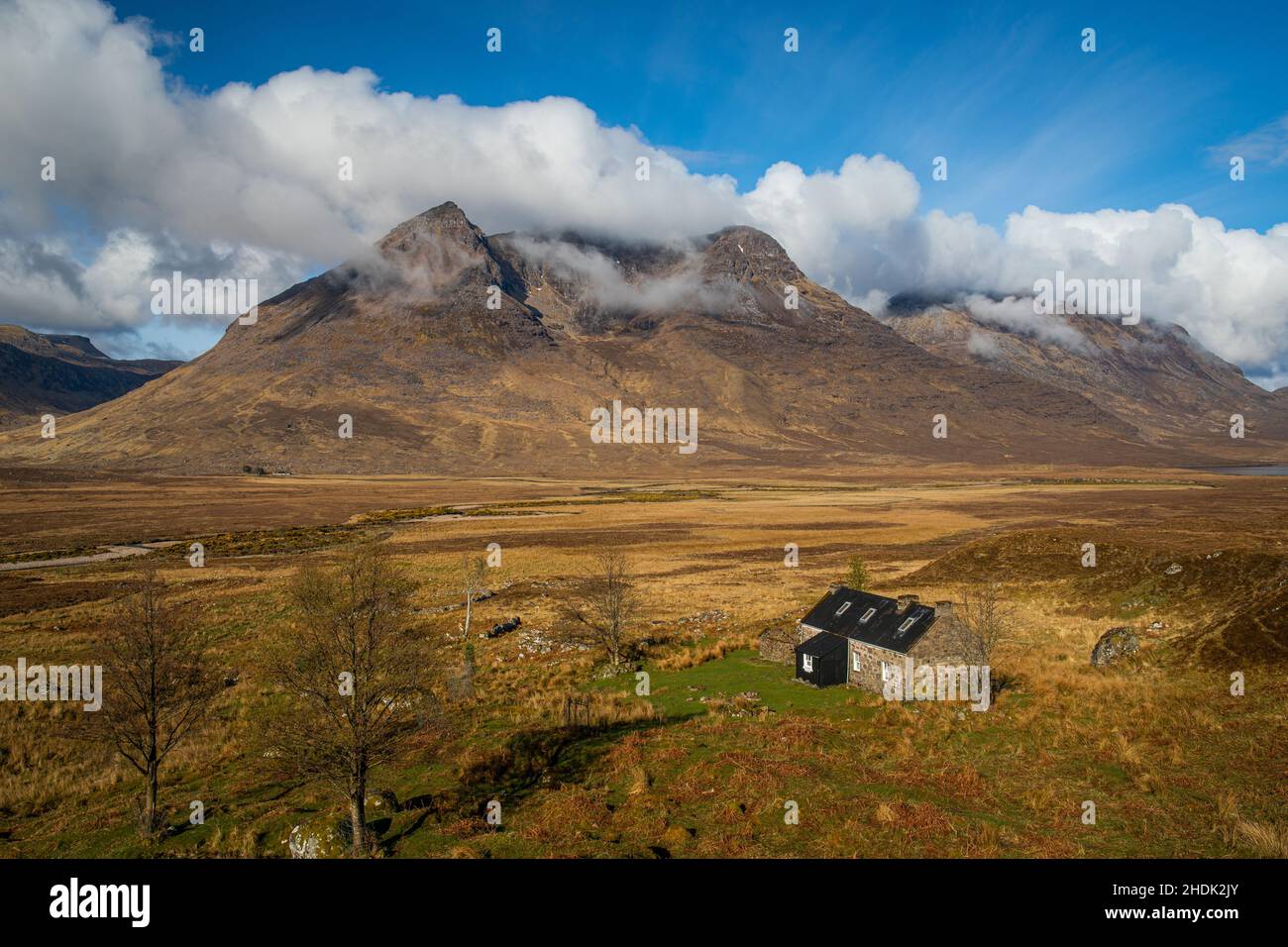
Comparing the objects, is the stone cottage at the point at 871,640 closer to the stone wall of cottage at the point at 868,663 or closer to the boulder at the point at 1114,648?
the stone wall of cottage at the point at 868,663

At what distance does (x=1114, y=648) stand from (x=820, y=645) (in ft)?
45.6

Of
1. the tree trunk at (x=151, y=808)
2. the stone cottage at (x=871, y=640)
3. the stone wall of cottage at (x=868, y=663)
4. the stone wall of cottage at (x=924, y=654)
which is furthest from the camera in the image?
the stone wall of cottage at (x=868, y=663)

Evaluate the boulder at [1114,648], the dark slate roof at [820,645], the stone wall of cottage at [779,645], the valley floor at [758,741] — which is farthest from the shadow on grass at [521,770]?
the boulder at [1114,648]

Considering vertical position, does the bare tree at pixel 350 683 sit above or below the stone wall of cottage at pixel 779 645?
above

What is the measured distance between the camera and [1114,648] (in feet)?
100

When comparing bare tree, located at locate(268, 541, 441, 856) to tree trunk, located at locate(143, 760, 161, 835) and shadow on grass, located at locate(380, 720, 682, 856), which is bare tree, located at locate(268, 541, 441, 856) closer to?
shadow on grass, located at locate(380, 720, 682, 856)

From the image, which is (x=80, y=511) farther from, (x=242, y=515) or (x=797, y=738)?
(x=797, y=738)

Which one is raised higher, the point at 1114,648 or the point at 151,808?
the point at 1114,648

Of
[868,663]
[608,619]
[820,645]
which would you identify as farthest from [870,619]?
[608,619]

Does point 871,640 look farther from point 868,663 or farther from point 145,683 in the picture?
point 145,683

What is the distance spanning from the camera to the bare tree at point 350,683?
1616 centimetres

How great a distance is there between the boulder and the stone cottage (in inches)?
314
